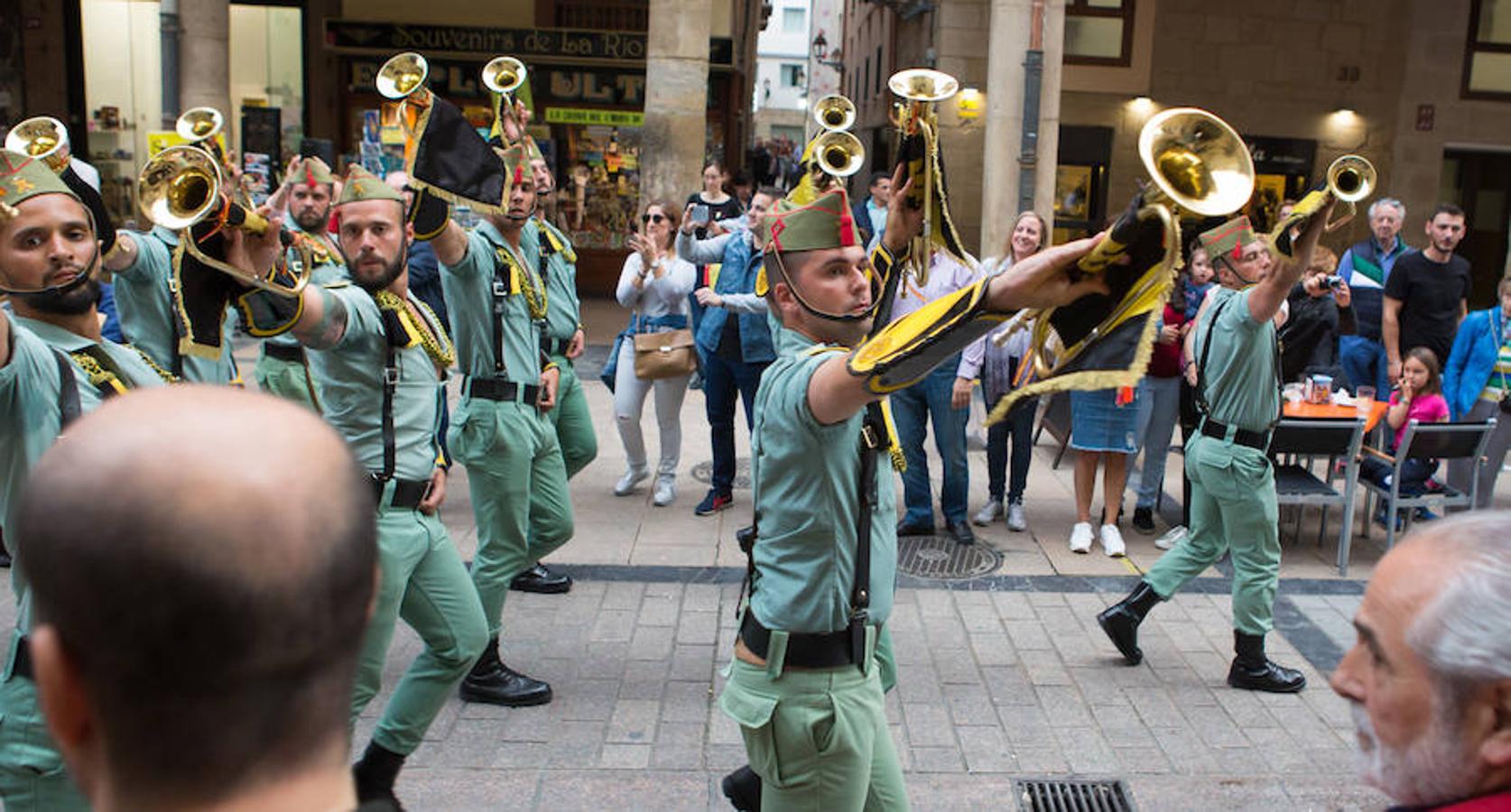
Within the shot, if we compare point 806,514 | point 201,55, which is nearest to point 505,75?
point 806,514

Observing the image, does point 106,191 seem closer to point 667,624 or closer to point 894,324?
point 667,624

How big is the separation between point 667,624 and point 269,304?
9.81 ft

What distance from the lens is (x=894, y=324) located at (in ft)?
7.69

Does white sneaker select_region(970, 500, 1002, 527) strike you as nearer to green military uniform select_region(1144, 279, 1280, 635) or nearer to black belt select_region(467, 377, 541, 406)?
green military uniform select_region(1144, 279, 1280, 635)

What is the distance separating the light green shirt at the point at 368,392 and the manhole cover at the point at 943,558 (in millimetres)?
3536

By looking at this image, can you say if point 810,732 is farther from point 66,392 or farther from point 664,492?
point 664,492

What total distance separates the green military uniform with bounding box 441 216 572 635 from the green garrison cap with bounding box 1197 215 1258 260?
3.14 metres

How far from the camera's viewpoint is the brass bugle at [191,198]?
10.5 ft

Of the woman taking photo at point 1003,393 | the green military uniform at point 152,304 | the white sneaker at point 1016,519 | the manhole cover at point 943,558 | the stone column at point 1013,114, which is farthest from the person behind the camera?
the stone column at point 1013,114

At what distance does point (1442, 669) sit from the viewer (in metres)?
1.59

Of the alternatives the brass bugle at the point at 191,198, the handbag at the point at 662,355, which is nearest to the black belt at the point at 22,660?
the brass bugle at the point at 191,198

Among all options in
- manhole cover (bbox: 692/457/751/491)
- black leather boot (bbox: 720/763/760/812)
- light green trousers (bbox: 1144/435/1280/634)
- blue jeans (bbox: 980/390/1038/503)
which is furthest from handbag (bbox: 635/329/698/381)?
black leather boot (bbox: 720/763/760/812)

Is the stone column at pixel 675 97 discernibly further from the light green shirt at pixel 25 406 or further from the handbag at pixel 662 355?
the light green shirt at pixel 25 406

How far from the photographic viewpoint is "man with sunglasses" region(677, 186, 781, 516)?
299 inches
